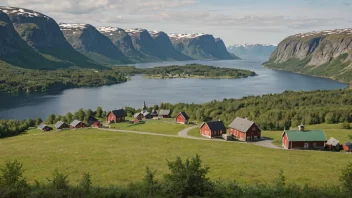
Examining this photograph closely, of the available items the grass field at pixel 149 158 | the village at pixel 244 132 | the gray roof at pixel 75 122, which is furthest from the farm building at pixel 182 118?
the gray roof at pixel 75 122

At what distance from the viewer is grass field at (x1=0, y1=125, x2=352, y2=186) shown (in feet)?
148

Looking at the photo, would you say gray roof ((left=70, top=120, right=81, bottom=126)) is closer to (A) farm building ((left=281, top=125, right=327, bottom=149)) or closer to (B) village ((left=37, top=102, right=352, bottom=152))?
(B) village ((left=37, top=102, right=352, bottom=152))

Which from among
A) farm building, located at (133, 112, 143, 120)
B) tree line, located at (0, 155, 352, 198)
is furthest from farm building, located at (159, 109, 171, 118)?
tree line, located at (0, 155, 352, 198)

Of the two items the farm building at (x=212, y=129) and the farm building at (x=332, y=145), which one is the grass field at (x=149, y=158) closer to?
the farm building at (x=332, y=145)

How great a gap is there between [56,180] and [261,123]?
75.5 meters

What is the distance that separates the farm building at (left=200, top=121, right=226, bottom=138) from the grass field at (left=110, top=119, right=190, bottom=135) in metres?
7.22

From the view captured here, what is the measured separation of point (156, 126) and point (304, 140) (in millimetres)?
40062

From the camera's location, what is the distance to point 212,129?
7950 cm

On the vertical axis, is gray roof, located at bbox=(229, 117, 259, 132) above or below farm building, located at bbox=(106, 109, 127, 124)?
above

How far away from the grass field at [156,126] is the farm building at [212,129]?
722 centimetres

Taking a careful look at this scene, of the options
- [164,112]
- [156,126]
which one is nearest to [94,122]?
[156,126]

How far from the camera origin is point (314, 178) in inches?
1713

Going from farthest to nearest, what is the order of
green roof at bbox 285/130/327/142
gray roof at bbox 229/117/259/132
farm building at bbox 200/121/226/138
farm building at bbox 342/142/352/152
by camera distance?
farm building at bbox 200/121/226/138 < gray roof at bbox 229/117/259/132 < green roof at bbox 285/130/327/142 < farm building at bbox 342/142/352/152

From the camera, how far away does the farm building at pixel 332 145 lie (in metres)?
67.9
